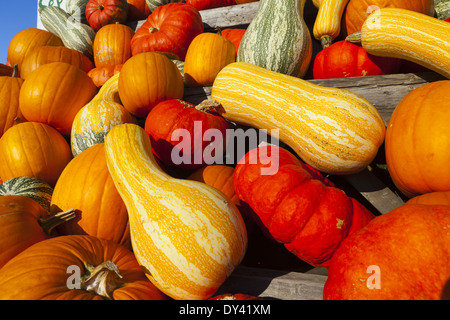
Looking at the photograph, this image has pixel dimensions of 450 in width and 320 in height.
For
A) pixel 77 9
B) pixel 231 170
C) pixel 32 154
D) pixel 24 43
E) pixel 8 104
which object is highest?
pixel 77 9

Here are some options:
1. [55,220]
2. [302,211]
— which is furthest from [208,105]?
[55,220]

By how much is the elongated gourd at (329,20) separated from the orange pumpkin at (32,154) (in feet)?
6.57

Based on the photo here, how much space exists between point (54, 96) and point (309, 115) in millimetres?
1724

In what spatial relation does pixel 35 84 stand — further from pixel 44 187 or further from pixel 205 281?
pixel 205 281

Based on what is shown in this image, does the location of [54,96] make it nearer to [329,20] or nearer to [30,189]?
[30,189]

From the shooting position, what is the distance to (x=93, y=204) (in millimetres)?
1354

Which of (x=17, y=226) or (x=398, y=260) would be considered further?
(x=17, y=226)

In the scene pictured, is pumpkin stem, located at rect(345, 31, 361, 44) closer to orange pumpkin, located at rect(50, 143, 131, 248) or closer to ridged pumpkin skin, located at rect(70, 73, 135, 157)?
ridged pumpkin skin, located at rect(70, 73, 135, 157)

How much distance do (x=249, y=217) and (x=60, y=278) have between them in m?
0.87

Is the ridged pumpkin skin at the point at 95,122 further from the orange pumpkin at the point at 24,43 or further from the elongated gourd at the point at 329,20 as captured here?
the orange pumpkin at the point at 24,43

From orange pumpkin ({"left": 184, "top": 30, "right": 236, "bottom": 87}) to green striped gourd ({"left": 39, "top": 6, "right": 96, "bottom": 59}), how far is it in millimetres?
1744

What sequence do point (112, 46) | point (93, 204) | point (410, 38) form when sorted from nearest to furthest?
point (93, 204), point (410, 38), point (112, 46)

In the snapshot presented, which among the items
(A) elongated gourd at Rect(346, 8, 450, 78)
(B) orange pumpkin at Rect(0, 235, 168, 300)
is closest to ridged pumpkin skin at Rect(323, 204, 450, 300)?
(B) orange pumpkin at Rect(0, 235, 168, 300)
